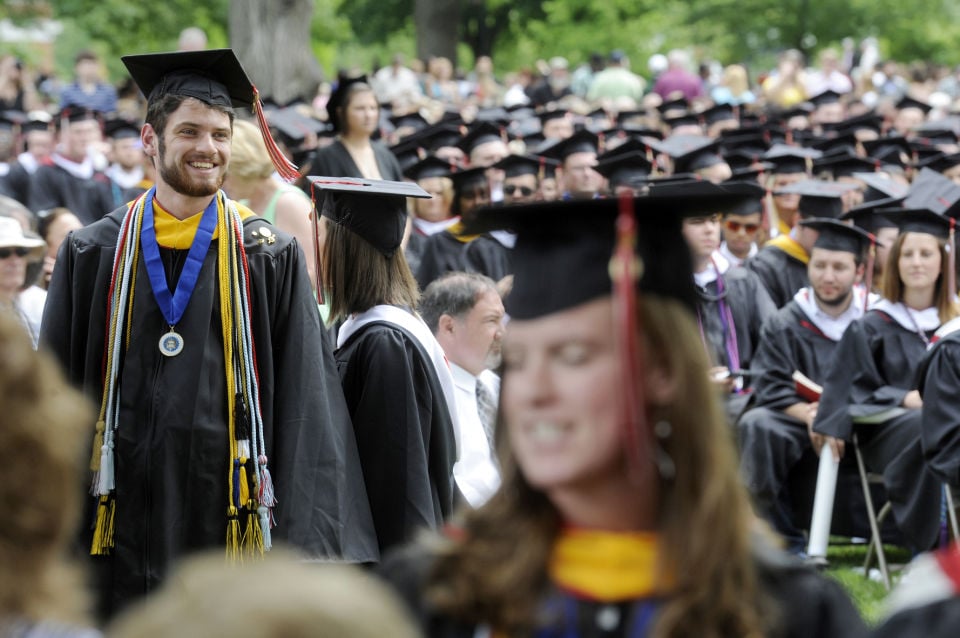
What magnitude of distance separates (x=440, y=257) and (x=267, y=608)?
27.0 ft

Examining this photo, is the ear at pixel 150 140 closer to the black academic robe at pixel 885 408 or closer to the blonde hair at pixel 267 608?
the blonde hair at pixel 267 608

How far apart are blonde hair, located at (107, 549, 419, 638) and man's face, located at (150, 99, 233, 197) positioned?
9.56ft

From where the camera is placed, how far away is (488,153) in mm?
12266

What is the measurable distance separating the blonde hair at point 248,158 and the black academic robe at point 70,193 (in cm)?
613

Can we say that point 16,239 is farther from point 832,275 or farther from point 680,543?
point 680,543

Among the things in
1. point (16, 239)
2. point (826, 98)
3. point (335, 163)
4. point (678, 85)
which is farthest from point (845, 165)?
point (678, 85)

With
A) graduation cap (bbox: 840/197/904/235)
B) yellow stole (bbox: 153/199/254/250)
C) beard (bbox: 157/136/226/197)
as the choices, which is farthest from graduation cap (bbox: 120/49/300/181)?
graduation cap (bbox: 840/197/904/235)

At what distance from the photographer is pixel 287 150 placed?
13.2 metres

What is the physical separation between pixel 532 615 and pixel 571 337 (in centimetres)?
38

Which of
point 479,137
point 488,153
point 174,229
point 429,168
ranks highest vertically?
point 479,137

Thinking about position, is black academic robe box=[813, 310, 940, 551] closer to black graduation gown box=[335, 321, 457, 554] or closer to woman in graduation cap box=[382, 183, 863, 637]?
black graduation gown box=[335, 321, 457, 554]

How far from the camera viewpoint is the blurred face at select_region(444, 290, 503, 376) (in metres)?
5.46

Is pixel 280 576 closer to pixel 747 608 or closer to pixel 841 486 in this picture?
pixel 747 608

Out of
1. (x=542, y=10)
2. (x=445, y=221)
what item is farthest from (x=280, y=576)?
(x=542, y=10)
